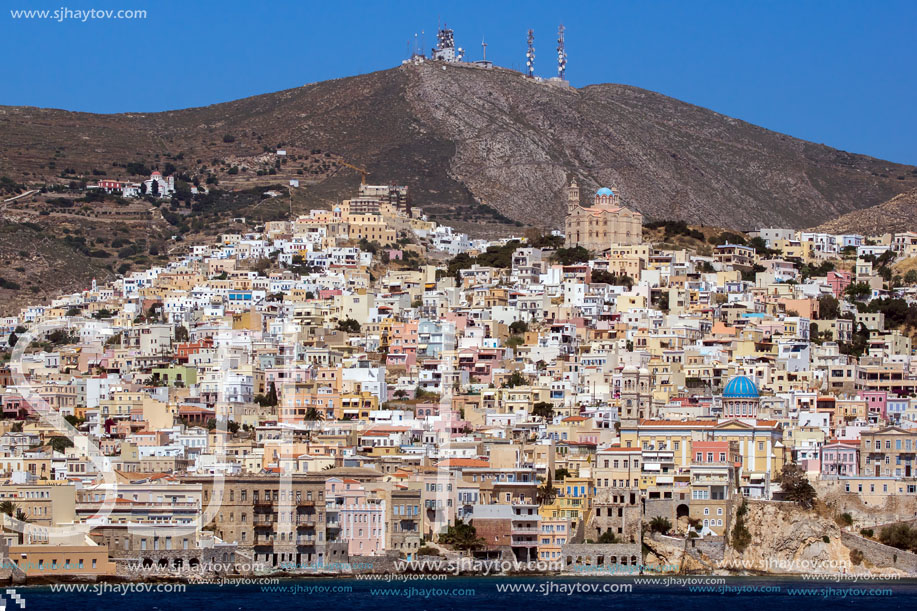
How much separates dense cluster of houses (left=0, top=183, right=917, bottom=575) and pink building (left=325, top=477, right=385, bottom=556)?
0.09 metres

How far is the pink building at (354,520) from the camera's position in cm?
6562

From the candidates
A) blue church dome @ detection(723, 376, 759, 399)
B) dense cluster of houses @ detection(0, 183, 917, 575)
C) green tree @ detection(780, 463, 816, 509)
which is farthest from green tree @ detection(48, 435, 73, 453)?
green tree @ detection(780, 463, 816, 509)

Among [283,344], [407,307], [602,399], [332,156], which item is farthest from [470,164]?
[602,399]

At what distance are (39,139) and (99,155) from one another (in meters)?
5.45

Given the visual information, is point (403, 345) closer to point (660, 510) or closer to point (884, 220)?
point (660, 510)

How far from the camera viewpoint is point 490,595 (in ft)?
205

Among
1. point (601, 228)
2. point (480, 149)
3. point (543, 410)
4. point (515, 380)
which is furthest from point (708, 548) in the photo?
point (480, 149)

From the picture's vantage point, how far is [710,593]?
204ft

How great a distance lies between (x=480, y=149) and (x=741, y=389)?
92.8 metres

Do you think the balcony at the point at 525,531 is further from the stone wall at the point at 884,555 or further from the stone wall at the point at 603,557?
the stone wall at the point at 884,555

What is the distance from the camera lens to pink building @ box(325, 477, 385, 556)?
2584 inches

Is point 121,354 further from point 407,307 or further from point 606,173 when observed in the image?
point 606,173

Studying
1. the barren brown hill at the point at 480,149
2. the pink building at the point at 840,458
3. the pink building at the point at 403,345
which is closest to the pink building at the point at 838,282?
the pink building at the point at 403,345

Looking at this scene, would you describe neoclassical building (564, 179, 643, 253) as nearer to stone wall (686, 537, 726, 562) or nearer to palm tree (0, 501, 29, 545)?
stone wall (686, 537, 726, 562)
